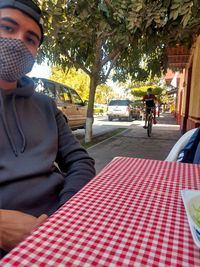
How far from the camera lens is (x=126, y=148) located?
7.02 metres

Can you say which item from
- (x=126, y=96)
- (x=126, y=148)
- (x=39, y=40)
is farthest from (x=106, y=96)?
(x=39, y=40)

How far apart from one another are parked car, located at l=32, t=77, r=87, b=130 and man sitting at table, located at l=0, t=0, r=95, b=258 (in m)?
6.06

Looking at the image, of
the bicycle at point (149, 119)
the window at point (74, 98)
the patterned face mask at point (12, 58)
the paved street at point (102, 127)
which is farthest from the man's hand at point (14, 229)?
the bicycle at point (149, 119)

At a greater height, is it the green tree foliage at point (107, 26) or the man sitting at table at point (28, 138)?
the green tree foliage at point (107, 26)

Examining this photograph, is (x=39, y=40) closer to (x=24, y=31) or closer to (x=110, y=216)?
(x=24, y=31)

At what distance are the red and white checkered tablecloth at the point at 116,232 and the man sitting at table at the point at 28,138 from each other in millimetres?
300

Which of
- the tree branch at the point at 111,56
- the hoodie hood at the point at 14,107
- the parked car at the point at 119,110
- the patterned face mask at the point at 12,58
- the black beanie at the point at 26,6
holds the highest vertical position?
the tree branch at the point at 111,56

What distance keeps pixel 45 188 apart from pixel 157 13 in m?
3.43

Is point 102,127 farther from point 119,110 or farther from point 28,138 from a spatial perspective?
point 28,138

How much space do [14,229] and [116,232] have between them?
41 centimetres

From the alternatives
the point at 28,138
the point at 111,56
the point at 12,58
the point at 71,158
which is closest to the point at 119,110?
the point at 111,56

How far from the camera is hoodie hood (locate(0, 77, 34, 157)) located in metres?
1.29

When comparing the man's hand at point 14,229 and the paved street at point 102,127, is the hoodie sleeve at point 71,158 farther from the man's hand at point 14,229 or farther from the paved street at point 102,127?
the paved street at point 102,127

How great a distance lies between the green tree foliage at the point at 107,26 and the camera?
4.00 m
